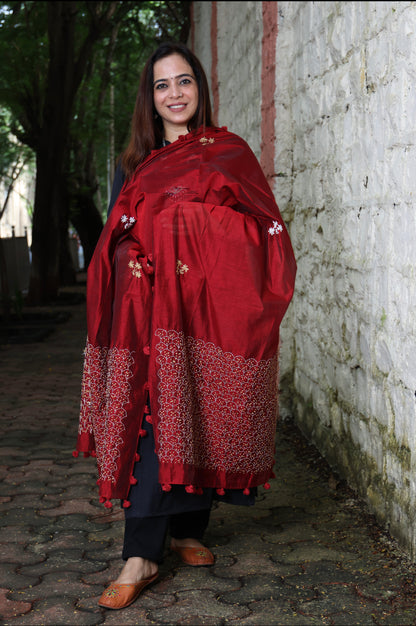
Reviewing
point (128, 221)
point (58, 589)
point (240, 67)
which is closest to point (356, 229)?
point (128, 221)

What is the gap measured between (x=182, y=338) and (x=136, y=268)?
0.31m

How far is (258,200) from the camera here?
293 centimetres

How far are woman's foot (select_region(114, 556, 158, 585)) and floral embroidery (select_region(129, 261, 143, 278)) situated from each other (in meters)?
1.03

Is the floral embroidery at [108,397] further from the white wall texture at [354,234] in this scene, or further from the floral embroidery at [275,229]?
the white wall texture at [354,234]

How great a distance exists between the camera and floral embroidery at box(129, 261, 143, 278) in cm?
284

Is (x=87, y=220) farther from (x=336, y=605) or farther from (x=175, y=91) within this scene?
(x=336, y=605)

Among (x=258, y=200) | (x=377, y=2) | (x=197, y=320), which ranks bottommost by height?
(x=197, y=320)

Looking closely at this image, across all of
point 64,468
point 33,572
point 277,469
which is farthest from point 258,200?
point 64,468

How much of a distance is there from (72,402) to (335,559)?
3.70 m

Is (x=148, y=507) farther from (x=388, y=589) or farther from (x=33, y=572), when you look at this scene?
(x=388, y=589)

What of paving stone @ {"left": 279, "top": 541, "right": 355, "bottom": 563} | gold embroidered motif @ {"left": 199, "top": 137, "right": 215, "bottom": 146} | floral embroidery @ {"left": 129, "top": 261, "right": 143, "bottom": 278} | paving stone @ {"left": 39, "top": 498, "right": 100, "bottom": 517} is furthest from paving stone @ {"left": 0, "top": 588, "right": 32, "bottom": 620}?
gold embroidered motif @ {"left": 199, "top": 137, "right": 215, "bottom": 146}

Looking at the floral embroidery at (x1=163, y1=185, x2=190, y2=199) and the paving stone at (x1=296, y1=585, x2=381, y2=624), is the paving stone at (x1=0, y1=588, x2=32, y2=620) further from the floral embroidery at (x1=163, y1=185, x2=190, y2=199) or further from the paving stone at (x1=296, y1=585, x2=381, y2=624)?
the floral embroidery at (x1=163, y1=185, x2=190, y2=199)

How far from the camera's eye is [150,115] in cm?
316

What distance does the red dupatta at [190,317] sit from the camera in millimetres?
2801
